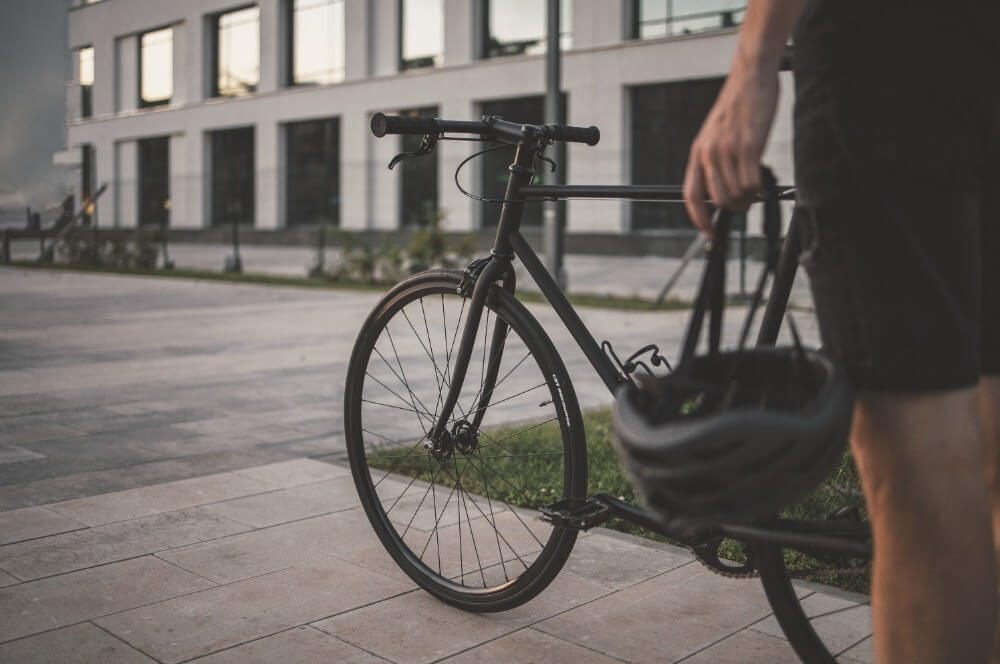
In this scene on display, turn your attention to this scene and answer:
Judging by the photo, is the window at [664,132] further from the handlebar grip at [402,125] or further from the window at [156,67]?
the handlebar grip at [402,125]

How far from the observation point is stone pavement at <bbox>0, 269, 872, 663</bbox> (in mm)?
2748

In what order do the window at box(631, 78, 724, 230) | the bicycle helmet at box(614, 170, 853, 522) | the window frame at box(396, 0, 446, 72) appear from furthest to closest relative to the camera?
the window frame at box(396, 0, 446, 72) < the window at box(631, 78, 724, 230) < the bicycle helmet at box(614, 170, 853, 522)

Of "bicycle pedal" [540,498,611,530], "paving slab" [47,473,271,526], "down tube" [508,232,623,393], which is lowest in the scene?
"paving slab" [47,473,271,526]

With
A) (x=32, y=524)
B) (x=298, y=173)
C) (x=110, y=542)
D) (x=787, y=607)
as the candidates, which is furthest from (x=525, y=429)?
(x=298, y=173)

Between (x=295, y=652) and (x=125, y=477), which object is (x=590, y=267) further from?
(x=295, y=652)

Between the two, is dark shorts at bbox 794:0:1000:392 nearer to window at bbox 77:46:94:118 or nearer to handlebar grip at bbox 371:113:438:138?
handlebar grip at bbox 371:113:438:138

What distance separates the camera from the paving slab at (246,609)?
2766 millimetres

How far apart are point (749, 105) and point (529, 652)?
1658 millimetres

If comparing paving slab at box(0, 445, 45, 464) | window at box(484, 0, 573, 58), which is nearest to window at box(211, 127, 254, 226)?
window at box(484, 0, 573, 58)

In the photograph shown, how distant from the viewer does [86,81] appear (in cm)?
4347

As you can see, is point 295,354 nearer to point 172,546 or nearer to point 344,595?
point 172,546

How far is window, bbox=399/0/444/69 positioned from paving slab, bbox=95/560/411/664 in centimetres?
2786

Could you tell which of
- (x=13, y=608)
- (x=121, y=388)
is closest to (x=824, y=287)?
(x=13, y=608)

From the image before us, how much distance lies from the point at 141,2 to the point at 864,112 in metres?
41.6
